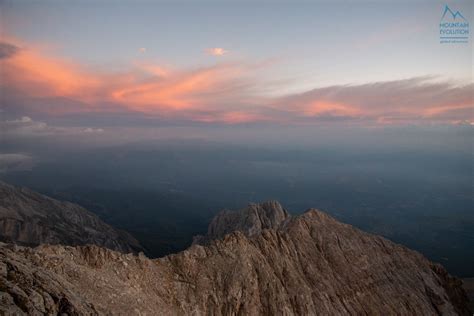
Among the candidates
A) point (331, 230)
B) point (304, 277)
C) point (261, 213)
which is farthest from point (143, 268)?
point (261, 213)

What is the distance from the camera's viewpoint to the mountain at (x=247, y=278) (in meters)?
26.9

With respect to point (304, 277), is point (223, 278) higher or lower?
higher

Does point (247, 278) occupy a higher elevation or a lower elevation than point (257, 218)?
higher

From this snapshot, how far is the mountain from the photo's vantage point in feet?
88.2

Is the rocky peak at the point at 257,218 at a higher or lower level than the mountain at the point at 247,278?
lower

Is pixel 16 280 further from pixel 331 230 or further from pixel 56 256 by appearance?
pixel 331 230

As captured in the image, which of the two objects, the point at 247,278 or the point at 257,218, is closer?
the point at 247,278

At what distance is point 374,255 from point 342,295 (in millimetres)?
14139

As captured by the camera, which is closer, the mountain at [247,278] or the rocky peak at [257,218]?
the mountain at [247,278]

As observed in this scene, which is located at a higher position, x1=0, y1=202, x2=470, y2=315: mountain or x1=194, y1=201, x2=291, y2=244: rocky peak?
x1=0, y1=202, x2=470, y2=315: mountain

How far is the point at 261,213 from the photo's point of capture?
490ft

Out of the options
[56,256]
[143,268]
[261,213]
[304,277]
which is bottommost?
[261,213]

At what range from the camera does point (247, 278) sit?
4556cm

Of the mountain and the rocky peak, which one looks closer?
the mountain
